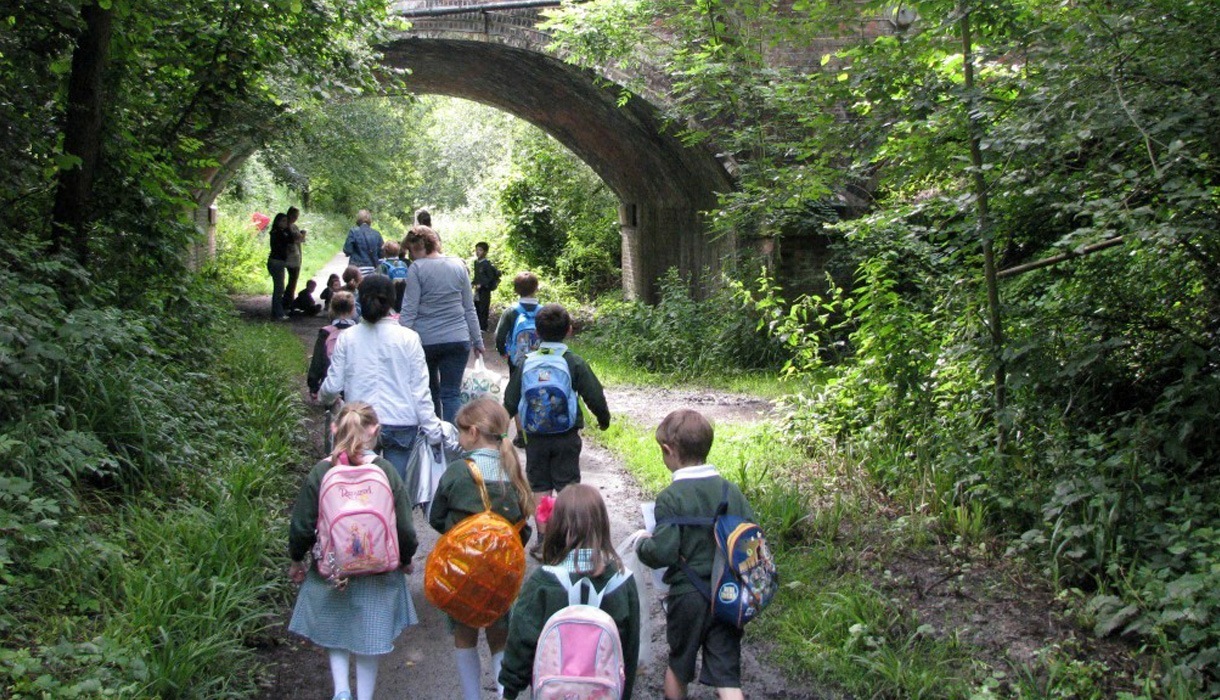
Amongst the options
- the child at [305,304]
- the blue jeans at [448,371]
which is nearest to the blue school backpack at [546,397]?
the blue jeans at [448,371]

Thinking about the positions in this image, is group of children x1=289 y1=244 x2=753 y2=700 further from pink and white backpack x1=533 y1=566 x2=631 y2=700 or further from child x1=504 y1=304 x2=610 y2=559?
child x1=504 y1=304 x2=610 y2=559

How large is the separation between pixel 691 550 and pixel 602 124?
14.4 meters

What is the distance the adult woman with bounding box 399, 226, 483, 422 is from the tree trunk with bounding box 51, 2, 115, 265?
7.75 ft

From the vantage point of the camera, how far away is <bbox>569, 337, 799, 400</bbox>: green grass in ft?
38.4

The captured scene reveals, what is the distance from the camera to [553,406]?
18.7 ft

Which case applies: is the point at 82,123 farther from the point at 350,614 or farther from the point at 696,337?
the point at 696,337

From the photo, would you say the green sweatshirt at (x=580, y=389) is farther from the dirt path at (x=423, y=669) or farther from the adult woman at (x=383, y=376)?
the dirt path at (x=423, y=669)

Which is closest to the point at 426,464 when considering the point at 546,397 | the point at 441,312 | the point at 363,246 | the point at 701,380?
the point at 546,397

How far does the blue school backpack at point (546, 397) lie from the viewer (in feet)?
18.7

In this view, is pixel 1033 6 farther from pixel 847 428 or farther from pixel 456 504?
pixel 456 504

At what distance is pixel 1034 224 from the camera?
6277 mm

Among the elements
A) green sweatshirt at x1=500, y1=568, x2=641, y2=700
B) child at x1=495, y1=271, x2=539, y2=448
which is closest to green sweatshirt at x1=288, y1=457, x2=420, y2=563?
green sweatshirt at x1=500, y1=568, x2=641, y2=700

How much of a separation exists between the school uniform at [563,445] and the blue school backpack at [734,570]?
75.0 inches

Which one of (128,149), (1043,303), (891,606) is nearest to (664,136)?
(128,149)
